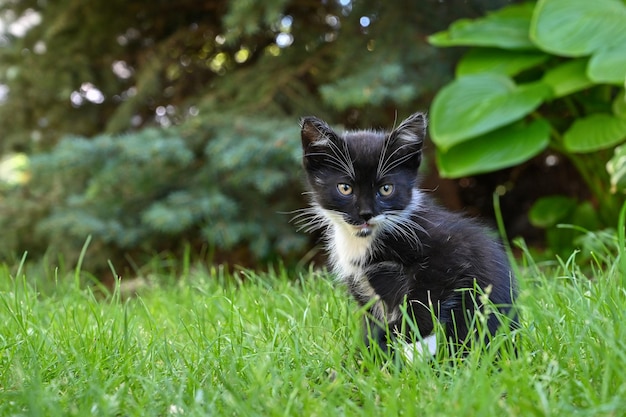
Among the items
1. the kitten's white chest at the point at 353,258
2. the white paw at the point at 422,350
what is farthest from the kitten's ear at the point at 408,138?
the white paw at the point at 422,350

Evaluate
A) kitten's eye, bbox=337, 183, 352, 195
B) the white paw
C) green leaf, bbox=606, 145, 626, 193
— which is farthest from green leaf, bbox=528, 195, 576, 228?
the white paw

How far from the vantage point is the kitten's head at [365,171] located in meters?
2.15

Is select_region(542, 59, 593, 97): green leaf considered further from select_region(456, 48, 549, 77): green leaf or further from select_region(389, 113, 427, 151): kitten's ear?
select_region(389, 113, 427, 151): kitten's ear

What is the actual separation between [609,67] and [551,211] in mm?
1418

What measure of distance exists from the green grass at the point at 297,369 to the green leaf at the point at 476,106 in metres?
1.40

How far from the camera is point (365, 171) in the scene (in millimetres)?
2164

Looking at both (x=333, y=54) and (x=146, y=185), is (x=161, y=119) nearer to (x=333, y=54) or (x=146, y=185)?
(x=146, y=185)

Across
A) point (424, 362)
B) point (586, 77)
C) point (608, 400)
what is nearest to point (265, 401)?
point (424, 362)

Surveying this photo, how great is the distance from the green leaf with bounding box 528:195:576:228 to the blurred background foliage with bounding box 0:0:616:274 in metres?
0.77

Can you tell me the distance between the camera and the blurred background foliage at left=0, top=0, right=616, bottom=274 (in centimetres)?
376

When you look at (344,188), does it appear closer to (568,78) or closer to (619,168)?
(619,168)

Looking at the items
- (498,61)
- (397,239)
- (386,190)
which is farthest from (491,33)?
(397,239)

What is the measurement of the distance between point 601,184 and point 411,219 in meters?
2.64

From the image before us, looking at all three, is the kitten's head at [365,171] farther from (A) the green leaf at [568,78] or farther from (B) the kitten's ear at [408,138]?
(A) the green leaf at [568,78]
